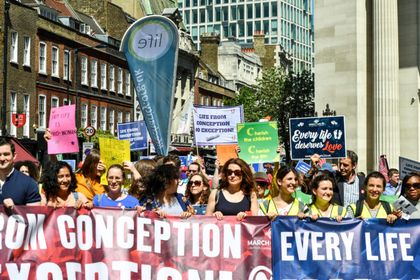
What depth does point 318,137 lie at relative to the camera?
16.6 meters

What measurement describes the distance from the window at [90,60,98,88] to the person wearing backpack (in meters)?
46.4

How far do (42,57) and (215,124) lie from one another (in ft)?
106

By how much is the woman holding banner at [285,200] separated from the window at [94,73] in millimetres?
46071

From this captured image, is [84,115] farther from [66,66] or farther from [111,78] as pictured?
[111,78]

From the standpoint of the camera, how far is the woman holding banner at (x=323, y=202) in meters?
8.63

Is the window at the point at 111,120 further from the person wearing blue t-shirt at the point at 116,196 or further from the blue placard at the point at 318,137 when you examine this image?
the person wearing blue t-shirt at the point at 116,196

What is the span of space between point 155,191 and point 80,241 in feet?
2.99

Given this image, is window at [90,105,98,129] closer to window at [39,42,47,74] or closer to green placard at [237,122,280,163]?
window at [39,42,47,74]

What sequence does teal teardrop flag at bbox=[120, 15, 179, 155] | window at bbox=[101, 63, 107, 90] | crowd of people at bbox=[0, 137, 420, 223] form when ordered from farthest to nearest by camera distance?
window at bbox=[101, 63, 107, 90] < teal teardrop flag at bbox=[120, 15, 179, 155] < crowd of people at bbox=[0, 137, 420, 223]

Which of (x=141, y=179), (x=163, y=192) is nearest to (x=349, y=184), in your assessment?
(x=141, y=179)

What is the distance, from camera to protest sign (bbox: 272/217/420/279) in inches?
334

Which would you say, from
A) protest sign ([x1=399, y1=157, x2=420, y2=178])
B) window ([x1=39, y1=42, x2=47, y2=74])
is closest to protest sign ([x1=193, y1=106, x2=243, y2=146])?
protest sign ([x1=399, y1=157, x2=420, y2=178])

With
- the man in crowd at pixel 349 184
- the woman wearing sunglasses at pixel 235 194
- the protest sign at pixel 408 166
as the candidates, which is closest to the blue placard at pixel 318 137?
the protest sign at pixel 408 166

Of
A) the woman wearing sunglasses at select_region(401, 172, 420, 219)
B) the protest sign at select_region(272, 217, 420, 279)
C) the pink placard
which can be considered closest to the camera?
the protest sign at select_region(272, 217, 420, 279)
